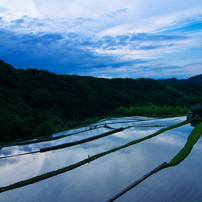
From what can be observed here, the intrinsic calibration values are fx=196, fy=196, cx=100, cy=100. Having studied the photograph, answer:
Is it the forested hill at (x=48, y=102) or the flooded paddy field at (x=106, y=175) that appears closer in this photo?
the flooded paddy field at (x=106, y=175)

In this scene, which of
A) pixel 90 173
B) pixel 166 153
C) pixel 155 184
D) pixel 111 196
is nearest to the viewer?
pixel 111 196

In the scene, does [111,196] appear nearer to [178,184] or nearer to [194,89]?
[178,184]

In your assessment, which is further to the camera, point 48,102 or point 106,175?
point 48,102

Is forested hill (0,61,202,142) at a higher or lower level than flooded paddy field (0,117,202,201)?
higher

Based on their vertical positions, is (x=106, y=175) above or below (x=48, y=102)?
below

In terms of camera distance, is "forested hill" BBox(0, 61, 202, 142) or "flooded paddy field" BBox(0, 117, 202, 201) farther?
"forested hill" BBox(0, 61, 202, 142)

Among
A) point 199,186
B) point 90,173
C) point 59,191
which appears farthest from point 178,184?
point 59,191

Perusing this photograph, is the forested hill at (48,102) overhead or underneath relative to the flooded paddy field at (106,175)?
overhead

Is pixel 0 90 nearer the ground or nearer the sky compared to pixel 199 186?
nearer the sky
